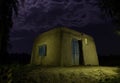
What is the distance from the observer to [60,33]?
19.3 metres

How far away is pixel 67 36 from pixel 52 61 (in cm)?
231

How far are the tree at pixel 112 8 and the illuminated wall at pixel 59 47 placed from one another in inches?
119

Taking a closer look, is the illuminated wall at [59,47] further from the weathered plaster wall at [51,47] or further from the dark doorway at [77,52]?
the dark doorway at [77,52]

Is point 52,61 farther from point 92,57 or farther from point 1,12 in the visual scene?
point 1,12

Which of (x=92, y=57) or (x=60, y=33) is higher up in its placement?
(x=60, y=33)

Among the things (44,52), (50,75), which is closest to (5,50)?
(44,52)

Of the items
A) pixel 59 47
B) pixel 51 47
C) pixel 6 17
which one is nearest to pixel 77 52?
pixel 59 47

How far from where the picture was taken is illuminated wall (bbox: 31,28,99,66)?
19.0 metres

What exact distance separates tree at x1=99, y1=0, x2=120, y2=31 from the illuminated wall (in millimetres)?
3033

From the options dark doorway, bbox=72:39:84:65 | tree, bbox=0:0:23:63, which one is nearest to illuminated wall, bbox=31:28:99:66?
dark doorway, bbox=72:39:84:65

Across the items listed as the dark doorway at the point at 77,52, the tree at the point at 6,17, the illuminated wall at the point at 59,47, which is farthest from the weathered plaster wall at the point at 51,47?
the tree at the point at 6,17

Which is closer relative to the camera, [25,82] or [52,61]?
[25,82]

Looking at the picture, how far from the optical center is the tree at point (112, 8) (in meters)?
17.7

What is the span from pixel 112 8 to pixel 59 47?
196 inches
